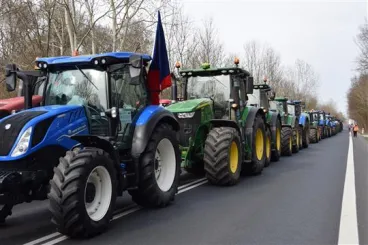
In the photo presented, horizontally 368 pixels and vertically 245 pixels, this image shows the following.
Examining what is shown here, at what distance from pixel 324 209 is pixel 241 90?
15.5 feet

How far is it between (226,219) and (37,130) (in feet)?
10.2

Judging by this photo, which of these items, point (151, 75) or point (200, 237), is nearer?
point (200, 237)

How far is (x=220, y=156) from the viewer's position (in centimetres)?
905

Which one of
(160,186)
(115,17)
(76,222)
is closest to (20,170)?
(76,222)

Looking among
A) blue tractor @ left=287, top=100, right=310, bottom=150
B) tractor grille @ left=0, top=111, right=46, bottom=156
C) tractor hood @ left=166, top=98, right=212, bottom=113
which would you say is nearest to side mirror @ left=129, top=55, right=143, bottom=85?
tractor grille @ left=0, top=111, right=46, bottom=156

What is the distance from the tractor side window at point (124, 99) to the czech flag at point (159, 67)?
442 millimetres

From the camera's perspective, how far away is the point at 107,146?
589cm

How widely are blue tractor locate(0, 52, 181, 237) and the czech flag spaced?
143 millimetres

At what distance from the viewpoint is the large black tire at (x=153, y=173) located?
6.69 m

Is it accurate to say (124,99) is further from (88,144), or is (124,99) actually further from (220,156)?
(220,156)

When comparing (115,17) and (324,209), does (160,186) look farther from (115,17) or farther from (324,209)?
(115,17)

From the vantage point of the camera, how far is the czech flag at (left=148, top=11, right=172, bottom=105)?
7238mm

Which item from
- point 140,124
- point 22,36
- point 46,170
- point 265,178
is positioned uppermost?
point 22,36

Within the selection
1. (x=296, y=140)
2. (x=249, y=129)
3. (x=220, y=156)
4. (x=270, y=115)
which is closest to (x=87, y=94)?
(x=220, y=156)
